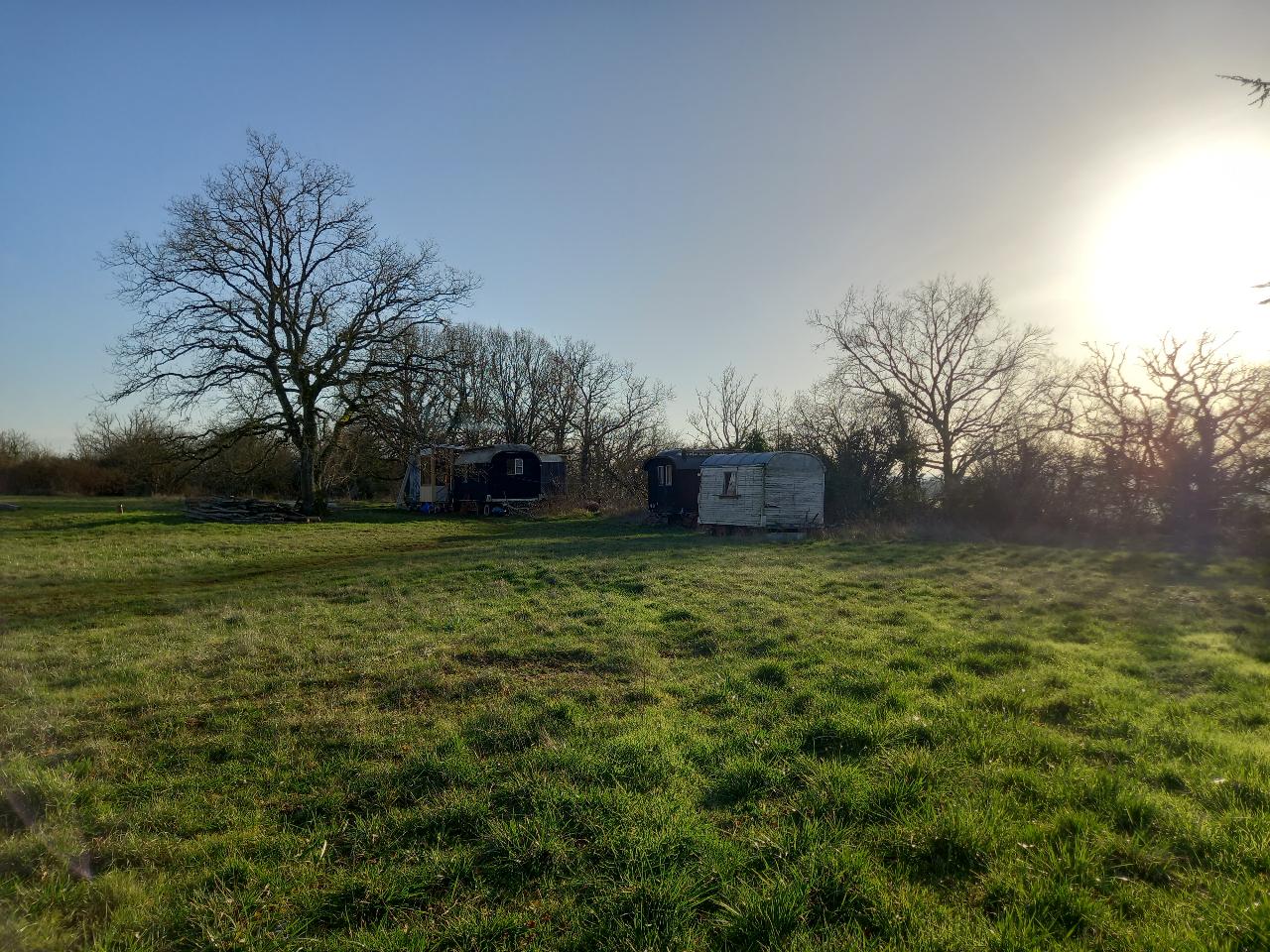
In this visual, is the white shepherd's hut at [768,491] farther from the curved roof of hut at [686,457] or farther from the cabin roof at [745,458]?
the curved roof of hut at [686,457]

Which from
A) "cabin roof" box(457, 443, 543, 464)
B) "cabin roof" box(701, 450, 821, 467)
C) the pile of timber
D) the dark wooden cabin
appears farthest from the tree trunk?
"cabin roof" box(701, 450, 821, 467)

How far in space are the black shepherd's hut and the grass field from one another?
56.4ft

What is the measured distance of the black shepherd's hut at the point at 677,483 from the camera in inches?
1031

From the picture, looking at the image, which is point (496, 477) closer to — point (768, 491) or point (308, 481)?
point (308, 481)

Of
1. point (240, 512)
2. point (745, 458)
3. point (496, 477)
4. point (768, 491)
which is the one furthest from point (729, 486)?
point (240, 512)

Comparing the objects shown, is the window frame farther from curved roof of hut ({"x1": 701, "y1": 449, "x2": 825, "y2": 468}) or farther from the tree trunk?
the tree trunk

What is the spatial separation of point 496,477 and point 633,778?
30.1 metres

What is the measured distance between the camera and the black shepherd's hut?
26188 mm

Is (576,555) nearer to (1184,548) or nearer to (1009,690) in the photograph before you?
(1009,690)

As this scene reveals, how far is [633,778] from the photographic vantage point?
12.6ft

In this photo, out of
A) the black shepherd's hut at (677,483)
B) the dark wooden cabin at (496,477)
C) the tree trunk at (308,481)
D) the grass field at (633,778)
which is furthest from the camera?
the dark wooden cabin at (496,477)

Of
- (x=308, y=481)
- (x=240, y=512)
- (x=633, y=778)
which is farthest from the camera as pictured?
(x=308, y=481)

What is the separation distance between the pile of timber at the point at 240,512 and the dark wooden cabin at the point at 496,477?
28.2ft

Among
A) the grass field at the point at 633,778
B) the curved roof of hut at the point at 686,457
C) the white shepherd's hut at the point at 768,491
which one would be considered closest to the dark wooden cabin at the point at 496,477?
the curved roof of hut at the point at 686,457
